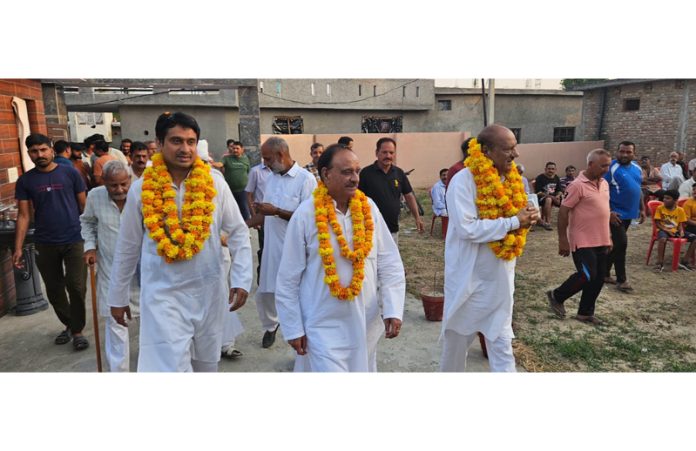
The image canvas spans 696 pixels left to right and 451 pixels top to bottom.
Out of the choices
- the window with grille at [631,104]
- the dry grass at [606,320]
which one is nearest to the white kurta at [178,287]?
the dry grass at [606,320]

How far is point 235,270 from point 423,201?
14.0m

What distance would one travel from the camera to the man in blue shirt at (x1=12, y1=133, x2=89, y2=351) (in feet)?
16.6

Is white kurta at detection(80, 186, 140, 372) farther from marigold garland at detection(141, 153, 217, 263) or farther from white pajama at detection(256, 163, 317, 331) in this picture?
white pajama at detection(256, 163, 317, 331)

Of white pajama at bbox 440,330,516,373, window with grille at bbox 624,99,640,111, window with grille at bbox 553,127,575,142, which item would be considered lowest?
white pajama at bbox 440,330,516,373

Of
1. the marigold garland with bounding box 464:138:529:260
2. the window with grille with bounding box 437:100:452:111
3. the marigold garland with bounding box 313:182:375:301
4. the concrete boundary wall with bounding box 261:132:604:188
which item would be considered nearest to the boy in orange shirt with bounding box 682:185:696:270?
the marigold garland with bounding box 464:138:529:260

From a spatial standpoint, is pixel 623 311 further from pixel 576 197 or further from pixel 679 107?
pixel 679 107

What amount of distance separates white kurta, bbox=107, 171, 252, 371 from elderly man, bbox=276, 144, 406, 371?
37 cm

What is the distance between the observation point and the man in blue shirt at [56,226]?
16.6 feet

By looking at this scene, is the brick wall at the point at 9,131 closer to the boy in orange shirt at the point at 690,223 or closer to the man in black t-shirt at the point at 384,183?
the man in black t-shirt at the point at 384,183

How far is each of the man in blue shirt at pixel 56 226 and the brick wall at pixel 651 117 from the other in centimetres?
1912

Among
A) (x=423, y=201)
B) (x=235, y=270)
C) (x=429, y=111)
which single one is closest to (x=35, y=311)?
(x=235, y=270)

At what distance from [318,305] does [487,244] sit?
1.38m

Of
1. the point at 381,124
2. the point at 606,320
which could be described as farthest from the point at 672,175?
the point at 381,124

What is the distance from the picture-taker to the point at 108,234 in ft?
14.1
